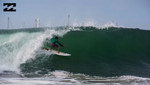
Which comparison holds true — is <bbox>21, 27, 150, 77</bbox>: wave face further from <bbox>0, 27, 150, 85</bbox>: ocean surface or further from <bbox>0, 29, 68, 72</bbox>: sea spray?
<bbox>0, 29, 68, 72</bbox>: sea spray

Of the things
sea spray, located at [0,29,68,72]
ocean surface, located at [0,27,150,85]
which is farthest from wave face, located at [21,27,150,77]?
sea spray, located at [0,29,68,72]

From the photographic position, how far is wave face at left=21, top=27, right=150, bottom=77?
7.96 m

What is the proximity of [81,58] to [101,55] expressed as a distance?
1047mm

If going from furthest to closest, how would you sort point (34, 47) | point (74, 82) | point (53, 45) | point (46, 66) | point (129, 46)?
point (129, 46) → point (34, 47) → point (53, 45) → point (46, 66) → point (74, 82)

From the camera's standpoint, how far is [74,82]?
5.82m

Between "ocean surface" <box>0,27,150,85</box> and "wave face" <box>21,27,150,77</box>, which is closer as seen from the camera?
"ocean surface" <box>0,27,150,85</box>

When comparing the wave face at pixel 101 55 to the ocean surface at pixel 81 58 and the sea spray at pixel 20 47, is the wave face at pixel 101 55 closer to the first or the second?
the ocean surface at pixel 81 58

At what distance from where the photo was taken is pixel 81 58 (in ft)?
30.0

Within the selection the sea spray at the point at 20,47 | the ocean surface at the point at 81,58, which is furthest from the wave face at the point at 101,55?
the sea spray at the point at 20,47

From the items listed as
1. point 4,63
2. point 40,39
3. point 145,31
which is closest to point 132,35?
point 145,31

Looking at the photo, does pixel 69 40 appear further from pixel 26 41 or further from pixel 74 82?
pixel 74 82

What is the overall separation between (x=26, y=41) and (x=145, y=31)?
24.7 ft

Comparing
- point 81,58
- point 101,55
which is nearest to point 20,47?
point 81,58

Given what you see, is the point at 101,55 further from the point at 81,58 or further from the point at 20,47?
the point at 20,47
